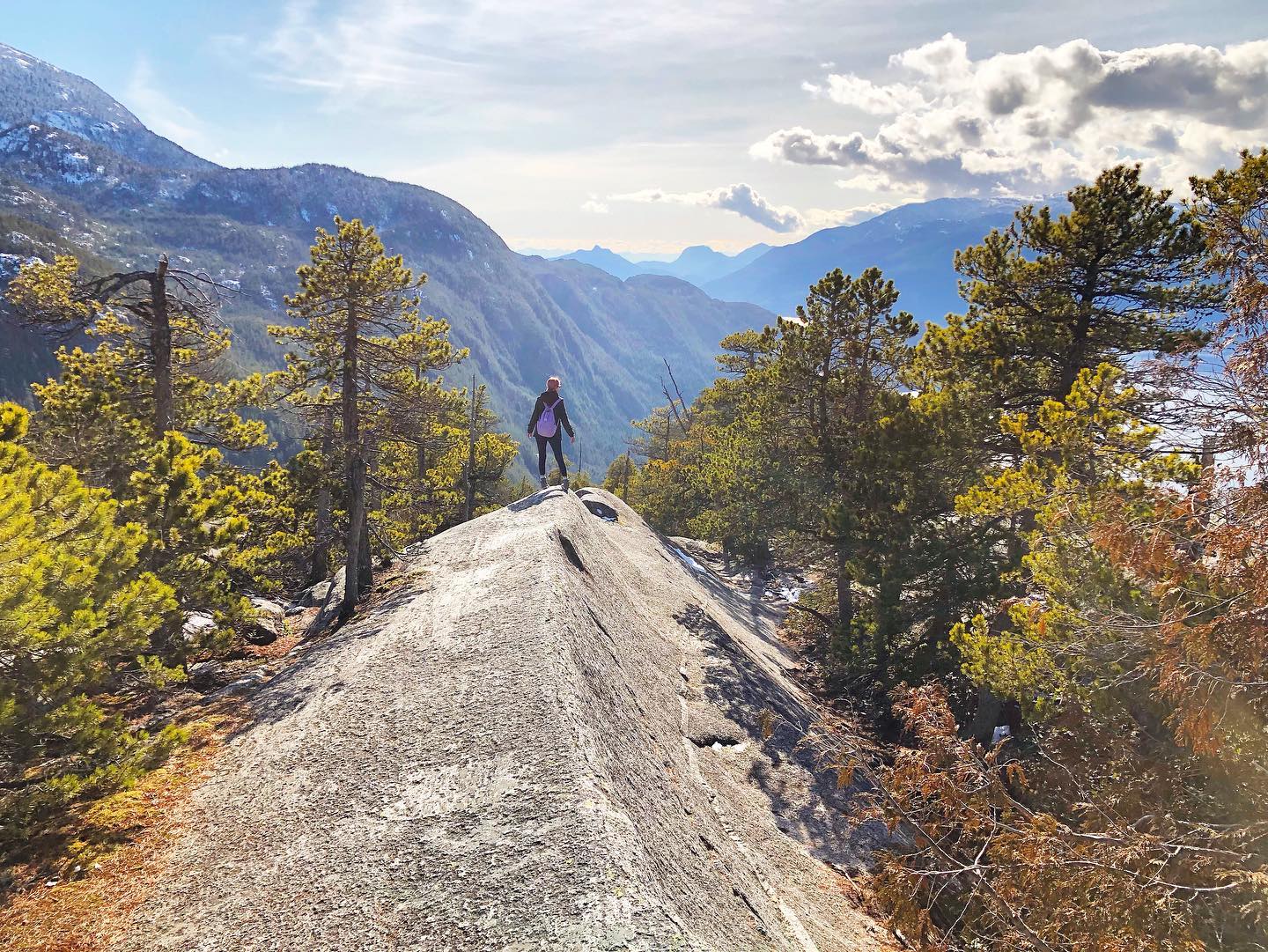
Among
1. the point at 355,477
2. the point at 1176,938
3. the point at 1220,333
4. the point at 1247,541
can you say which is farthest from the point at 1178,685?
the point at 355,477

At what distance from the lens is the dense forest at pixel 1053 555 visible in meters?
5.82

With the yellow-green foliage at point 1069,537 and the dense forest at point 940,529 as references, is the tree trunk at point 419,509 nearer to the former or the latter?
the dense forest at point 940,529

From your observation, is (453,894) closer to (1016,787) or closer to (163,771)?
(163,771)

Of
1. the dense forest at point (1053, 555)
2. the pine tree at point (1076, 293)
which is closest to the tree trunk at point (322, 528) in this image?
the dense forest at point (1053, 555)

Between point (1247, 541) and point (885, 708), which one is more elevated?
point (1247, 541)

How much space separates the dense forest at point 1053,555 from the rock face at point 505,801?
1717 millimetres

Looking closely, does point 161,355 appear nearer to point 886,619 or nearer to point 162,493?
point 162,493

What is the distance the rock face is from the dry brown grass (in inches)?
8.7

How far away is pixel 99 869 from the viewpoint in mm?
6219

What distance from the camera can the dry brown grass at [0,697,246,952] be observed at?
5480mm

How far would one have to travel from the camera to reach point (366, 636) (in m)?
11.0

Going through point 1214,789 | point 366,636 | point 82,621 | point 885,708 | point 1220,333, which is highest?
point 1220,333

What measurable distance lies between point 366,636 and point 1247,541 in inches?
451

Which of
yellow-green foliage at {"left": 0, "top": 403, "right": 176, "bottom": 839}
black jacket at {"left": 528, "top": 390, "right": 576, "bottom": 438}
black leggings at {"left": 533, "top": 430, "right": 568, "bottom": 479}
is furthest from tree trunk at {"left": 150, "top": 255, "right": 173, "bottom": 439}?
yellow-green foliage at {"left": 0, "top": 403, "right": 176, "bottom": 839}
